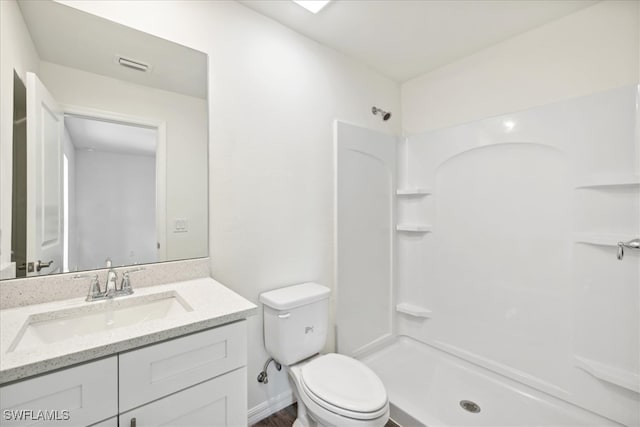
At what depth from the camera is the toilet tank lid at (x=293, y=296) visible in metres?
1.54

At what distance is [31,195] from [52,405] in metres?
0.80

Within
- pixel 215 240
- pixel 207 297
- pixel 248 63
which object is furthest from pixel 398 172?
pixel 207 297

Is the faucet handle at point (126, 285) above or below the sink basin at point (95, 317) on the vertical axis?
above

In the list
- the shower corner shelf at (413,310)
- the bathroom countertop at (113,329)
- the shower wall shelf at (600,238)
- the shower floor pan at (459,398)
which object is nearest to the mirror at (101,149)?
the bathroom countertop at (113,329)

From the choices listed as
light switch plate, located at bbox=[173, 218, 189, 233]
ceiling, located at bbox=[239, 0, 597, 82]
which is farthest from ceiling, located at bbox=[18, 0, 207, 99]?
light switch plate, located at bbox=[173, 218, 189, 233]

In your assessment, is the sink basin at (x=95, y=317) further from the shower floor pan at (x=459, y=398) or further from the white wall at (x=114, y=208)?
the shower floor pan at (x=459, y=398)

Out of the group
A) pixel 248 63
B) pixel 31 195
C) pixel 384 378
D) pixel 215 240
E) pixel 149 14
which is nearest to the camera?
pixel 31 195

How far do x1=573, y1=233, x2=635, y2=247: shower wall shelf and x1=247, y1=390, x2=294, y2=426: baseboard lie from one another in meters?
1.97

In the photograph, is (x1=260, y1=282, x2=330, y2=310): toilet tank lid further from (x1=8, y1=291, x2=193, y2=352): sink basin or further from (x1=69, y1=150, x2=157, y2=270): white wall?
(x1=69, y1=150, x2=157, y2=270): white wall

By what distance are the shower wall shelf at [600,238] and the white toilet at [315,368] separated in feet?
4.60

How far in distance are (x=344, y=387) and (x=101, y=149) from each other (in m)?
1.57

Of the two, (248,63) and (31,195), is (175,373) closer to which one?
(31,195)

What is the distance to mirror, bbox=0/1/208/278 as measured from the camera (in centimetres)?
109

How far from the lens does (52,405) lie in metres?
0.72
